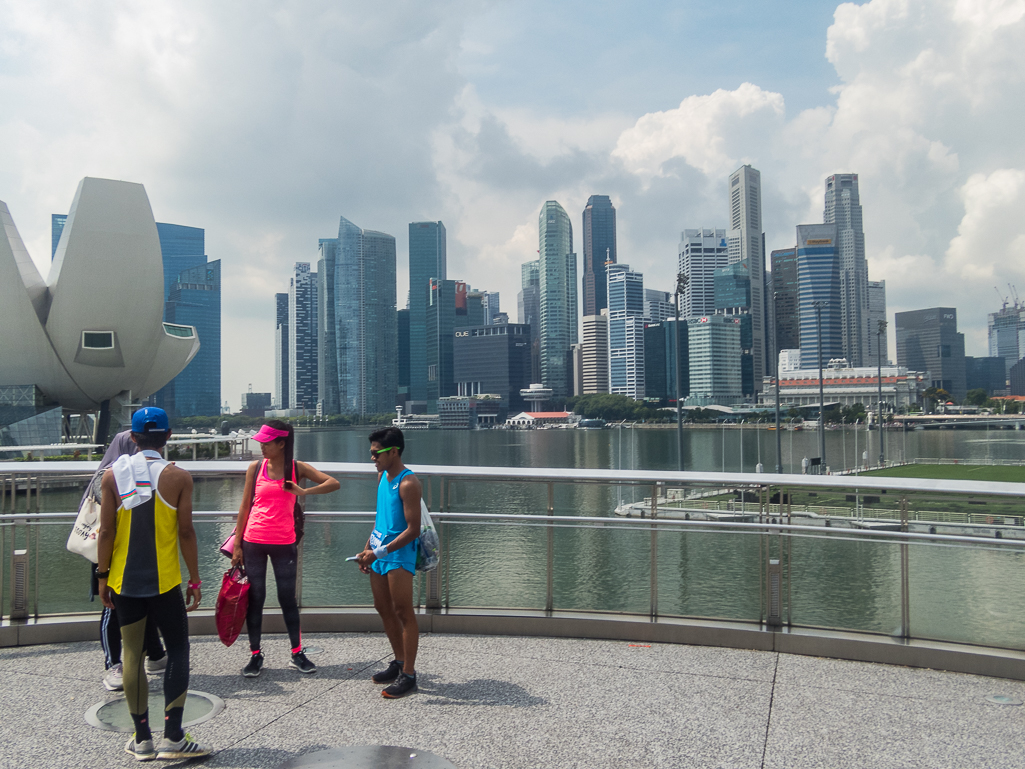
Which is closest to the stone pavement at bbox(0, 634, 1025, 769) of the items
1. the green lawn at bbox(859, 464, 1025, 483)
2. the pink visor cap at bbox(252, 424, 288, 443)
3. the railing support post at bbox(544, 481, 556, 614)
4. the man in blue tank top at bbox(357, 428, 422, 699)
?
the man in blue tank top at bbox(357, 428, 422, 699)

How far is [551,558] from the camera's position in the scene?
535 cm

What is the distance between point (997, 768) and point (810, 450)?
94.1m

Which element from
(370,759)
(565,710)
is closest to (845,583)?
(565,710)

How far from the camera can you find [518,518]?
5.33 m

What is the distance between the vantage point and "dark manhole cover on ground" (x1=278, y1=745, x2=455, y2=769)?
3168 mm

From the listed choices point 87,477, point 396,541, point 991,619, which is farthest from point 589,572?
point 87,477

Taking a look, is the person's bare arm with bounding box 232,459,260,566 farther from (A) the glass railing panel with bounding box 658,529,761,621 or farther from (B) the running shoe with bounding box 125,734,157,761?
(A) the glass railing panel with bounding box 658,529,761,621

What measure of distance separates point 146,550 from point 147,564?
2.4 inches

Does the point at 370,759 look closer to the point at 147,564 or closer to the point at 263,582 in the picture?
the point at 147,564

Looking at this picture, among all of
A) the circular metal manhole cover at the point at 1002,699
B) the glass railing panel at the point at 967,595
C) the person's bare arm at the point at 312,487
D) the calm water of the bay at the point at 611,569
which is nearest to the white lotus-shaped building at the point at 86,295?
the calm water of the bay at the point at 611,569

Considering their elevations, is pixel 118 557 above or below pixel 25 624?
above

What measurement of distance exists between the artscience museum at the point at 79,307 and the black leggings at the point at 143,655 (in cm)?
6365

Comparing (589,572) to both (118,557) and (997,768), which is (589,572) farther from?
(118,557)

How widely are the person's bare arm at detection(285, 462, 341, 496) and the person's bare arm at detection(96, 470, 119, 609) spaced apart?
3.99 feet
